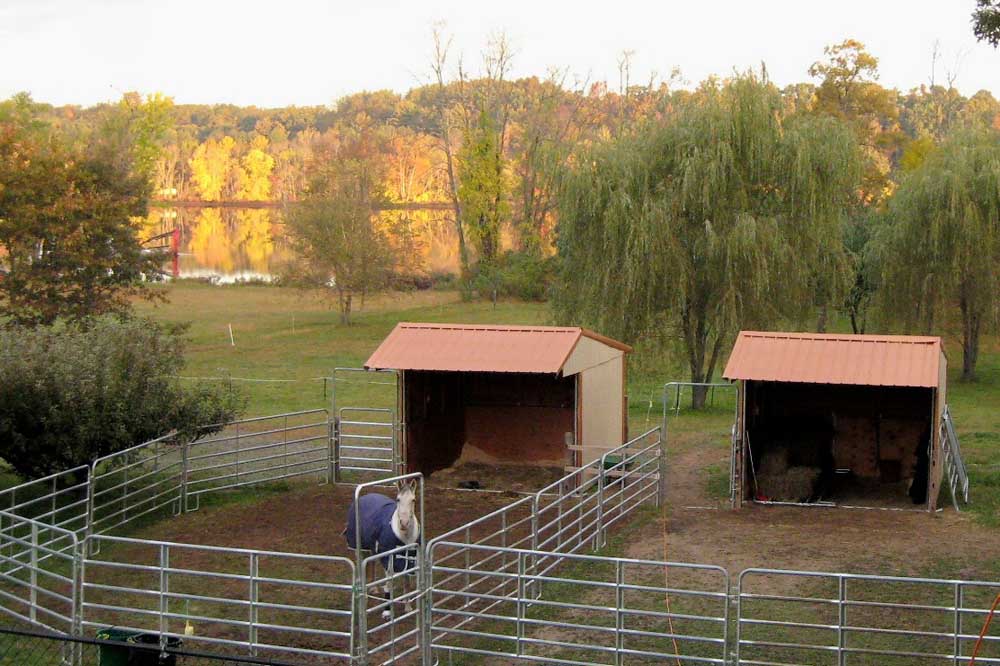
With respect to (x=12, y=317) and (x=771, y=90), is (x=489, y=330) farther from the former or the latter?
(x=12, y=317)

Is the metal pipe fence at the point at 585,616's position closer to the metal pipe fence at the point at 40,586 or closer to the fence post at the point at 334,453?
the metal pipe fence at the point at 40,586

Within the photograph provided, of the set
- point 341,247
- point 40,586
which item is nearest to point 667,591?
point 40,586

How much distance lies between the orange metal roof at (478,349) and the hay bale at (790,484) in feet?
9.64

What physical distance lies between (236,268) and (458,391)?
57.2 metres

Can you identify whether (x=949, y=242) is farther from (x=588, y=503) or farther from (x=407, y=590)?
(x=407, y=590)


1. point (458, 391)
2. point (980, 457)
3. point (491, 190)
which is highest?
point (491, 190)

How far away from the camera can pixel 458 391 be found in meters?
16.6

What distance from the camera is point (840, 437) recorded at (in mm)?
15609

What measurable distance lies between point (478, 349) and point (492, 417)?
5.86 ft

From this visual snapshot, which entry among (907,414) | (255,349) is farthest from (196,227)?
(907,414)

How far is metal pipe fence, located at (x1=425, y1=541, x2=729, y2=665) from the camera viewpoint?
8039 millimetres

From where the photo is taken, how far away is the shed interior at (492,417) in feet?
52.3

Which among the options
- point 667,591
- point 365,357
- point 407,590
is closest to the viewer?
point 667,591

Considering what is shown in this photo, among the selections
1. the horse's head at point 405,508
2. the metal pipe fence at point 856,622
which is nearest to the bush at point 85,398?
the horse's head at point 405,508
